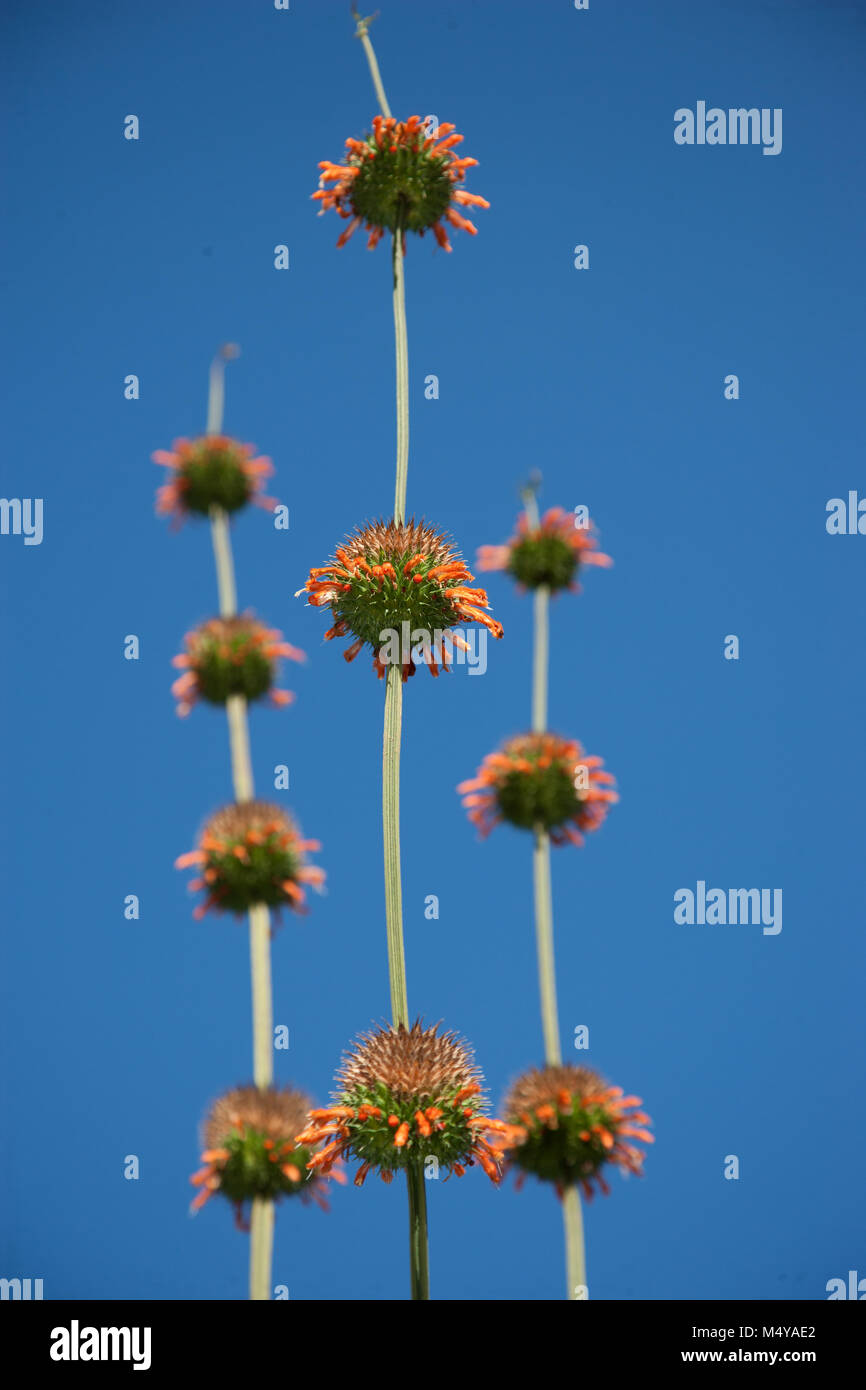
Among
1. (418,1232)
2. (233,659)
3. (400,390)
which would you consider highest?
(400,390)

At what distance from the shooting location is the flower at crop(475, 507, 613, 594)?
1704 millimetres

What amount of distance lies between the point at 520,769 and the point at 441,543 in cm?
73

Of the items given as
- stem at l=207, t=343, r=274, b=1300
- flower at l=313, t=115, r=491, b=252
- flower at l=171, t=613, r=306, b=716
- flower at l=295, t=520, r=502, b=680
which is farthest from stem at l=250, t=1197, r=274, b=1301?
flower at l=313, t=115, r=491, b=252

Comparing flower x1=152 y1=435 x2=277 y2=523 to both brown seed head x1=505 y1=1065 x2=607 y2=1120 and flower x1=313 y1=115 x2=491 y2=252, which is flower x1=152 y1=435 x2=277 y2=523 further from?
brown seed head x1=505 y1=1065 x2=607 y2=1120

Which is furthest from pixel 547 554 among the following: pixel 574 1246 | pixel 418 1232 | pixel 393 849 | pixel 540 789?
pixel 418 1232

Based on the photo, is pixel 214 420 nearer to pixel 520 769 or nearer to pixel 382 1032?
pixel 520 769

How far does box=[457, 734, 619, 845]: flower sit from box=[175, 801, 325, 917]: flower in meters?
0.28

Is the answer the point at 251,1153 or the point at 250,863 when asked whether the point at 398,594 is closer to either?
the point at 250,863

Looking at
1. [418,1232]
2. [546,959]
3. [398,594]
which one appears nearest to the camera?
[546,959]

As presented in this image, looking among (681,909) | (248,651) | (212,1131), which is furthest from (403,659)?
(681,909)

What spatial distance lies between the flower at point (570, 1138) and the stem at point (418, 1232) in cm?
27

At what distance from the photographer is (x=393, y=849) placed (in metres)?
2.17

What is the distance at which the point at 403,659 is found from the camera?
89.6 inches

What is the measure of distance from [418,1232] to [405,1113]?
A: 0.78ft
